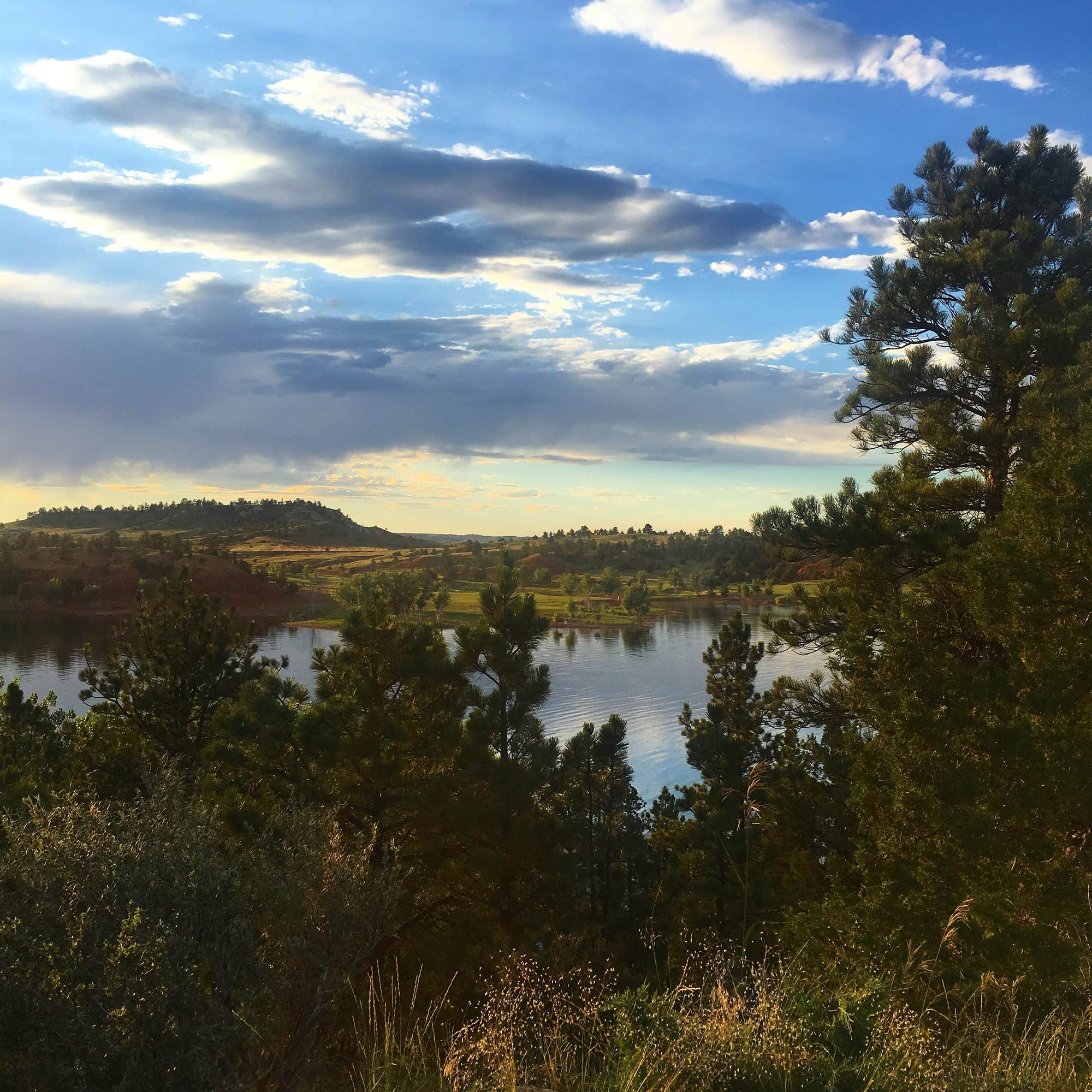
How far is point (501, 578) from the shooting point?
1477cm

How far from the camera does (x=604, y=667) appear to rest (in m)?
45.6

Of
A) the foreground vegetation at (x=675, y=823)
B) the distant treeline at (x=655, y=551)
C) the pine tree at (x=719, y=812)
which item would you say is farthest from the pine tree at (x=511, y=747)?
the distant treeline at (x=655, y=551)

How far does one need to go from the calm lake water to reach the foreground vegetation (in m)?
9.73

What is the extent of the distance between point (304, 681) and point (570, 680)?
13093mm

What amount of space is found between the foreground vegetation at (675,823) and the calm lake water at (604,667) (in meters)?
9.73

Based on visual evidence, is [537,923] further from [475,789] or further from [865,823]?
[865,823]

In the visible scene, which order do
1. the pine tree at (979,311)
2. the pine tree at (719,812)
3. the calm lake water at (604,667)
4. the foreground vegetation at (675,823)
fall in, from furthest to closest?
the calm lake water at (604,667)
the pine tree at (719,812)
the pine tree at (979,311)
the foreground vegetation at (675,823)

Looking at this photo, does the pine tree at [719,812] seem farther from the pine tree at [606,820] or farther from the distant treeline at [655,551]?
the distant treeline at [655,551]

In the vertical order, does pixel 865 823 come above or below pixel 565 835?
above

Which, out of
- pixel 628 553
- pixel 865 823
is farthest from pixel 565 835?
pixel 628 553

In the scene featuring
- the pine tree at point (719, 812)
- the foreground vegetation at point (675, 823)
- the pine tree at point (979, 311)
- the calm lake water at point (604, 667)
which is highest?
the pine tree at point (979, 311)

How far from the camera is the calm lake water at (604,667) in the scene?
3016 cm

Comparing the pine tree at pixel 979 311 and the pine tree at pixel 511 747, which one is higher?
the pine tree at pixel 979 311

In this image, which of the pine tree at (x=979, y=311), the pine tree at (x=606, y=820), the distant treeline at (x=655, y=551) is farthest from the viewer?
the distant treeline at (x=655, y=551)
